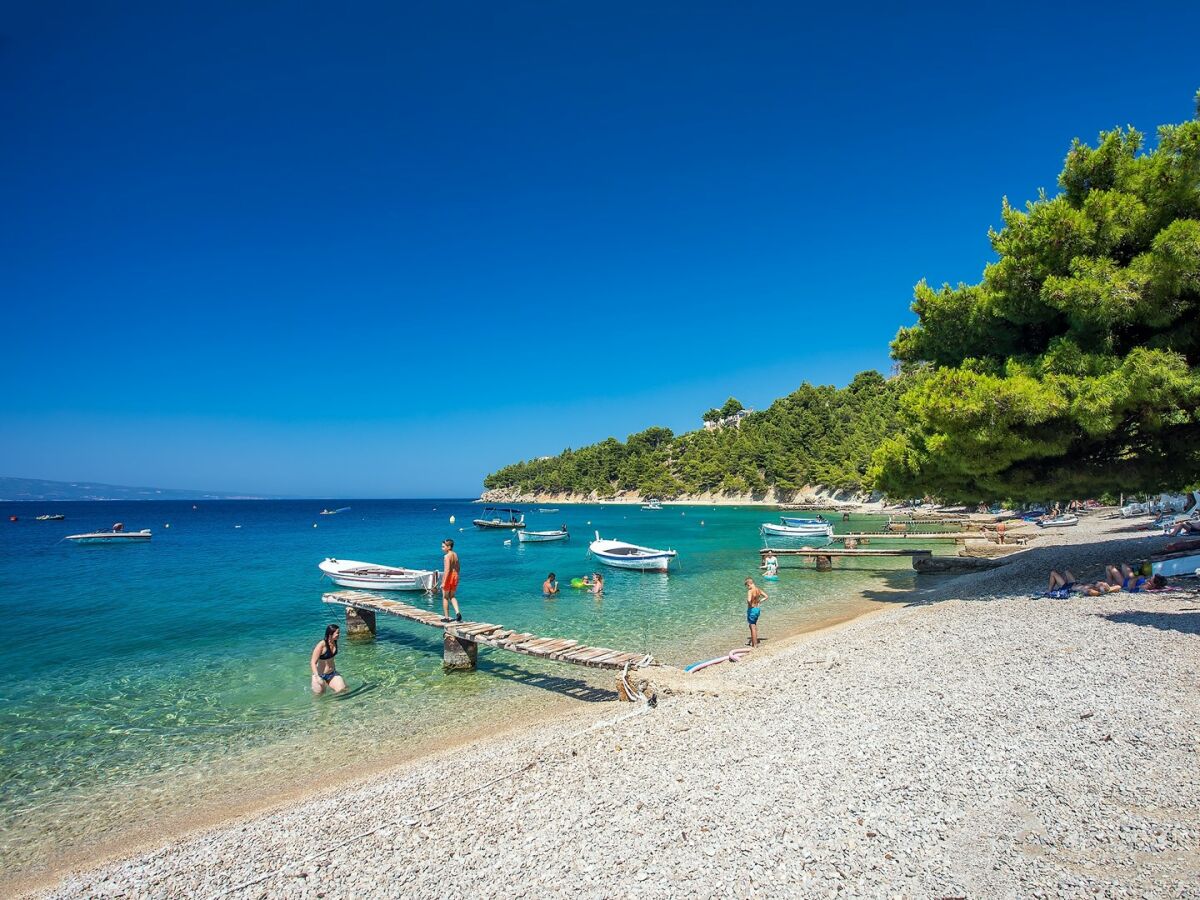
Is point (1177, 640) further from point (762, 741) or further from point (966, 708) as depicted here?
point (762, 741)

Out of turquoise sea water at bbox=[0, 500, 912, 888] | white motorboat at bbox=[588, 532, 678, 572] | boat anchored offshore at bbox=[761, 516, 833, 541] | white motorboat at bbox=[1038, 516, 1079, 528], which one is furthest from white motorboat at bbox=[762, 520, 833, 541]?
white motorboat at bbox=[588, 532, 678, 572]

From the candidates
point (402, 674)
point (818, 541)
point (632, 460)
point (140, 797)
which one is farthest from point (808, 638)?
point (632, 460)

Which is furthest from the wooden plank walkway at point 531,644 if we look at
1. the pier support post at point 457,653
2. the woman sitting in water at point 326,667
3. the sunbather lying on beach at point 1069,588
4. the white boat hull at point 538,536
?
the white boat hull at point 538,536

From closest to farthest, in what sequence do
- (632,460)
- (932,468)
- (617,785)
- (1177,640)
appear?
1. (617,785)
2. (1177,640)
3. (932,468)
4. (632,460)

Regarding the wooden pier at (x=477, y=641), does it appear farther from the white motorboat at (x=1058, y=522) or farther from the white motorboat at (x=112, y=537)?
the white motorboat at (x=112, y=537)

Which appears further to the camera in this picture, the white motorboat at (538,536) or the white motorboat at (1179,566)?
the white motorboat at (538,536)

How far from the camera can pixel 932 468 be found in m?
17.6

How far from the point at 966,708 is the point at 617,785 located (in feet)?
16.3

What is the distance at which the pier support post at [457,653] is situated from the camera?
49.2ft

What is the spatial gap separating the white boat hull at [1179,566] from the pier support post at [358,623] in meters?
22.0

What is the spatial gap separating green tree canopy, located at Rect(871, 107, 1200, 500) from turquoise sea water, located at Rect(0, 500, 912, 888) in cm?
808

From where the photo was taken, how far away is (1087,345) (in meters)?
14.4

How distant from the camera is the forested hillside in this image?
369ft

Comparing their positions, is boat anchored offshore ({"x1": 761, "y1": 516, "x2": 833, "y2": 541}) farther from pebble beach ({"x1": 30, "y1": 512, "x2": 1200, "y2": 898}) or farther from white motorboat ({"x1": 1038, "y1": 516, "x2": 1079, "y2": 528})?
pebble beach ({"x1": 30, "y1": 512, "x2": 1200, "y2": 898})
